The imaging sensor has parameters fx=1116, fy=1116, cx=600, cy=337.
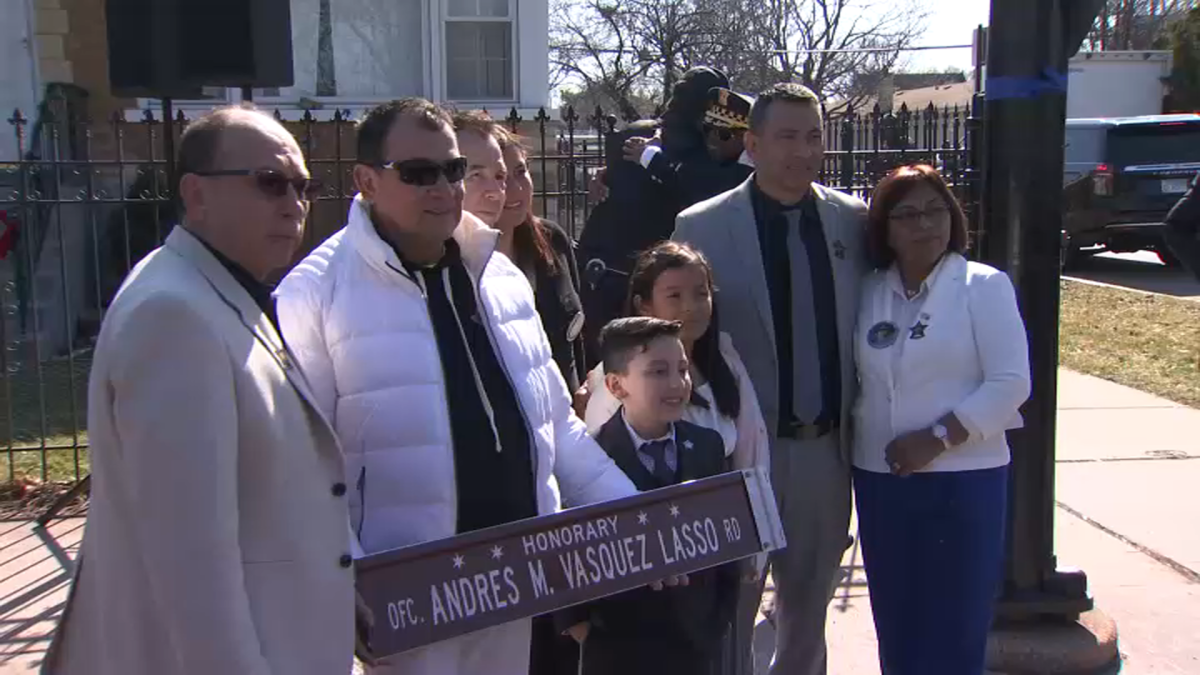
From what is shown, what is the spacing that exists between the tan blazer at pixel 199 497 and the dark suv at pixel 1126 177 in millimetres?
14584

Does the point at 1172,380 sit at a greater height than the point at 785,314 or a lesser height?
lesser

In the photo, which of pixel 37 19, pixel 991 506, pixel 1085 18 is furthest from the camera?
pixel 37 19

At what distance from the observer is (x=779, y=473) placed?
3.29 m

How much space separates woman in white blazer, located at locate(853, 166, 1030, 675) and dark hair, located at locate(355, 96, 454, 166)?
1452 mm

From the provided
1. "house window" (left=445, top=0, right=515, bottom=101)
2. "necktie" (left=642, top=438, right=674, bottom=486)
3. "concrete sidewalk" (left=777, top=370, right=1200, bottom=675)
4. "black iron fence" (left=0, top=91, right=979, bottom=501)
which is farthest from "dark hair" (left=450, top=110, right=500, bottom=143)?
"house window" (left=445, top=0, right=515, bottom=101)

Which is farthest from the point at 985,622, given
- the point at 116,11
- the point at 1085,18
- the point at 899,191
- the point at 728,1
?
the point at 728,1

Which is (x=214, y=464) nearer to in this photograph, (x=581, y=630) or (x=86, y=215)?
(x=581, y=630)

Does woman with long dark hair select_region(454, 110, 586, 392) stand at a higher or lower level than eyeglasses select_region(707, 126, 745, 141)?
lower

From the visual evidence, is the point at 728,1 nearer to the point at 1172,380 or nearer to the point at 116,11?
the point at 1172,380

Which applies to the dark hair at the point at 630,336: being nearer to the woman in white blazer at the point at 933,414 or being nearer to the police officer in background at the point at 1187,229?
the woman in white blazer at the point at 933,414

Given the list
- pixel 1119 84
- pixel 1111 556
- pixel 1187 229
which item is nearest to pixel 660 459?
pixel 1187 229

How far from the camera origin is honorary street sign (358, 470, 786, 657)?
2.23 metres

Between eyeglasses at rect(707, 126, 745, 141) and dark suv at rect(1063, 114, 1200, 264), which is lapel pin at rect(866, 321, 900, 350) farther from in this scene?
dark suv at rect(1063, 114, 1200, 264)

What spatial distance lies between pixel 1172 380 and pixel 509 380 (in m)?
8.06
